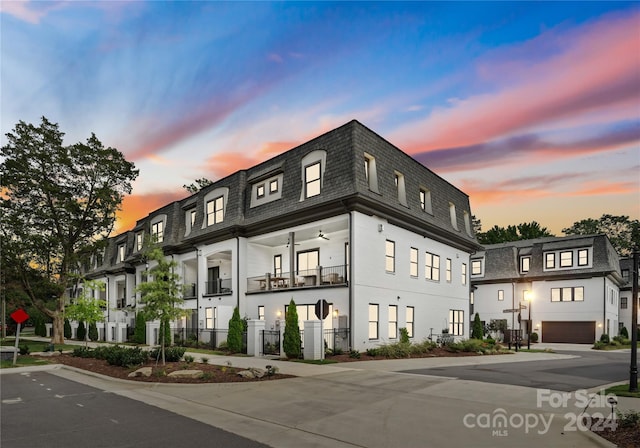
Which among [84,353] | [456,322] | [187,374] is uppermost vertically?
[187,374]

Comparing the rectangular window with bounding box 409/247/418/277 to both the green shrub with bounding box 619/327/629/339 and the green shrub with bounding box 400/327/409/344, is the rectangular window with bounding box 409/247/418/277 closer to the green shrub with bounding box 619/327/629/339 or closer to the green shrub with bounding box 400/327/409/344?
the green shrub with bounding box 400/327/409/344

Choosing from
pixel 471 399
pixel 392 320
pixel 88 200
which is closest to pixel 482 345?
pixel 392 320

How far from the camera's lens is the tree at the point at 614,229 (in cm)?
8156

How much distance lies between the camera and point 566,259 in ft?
146

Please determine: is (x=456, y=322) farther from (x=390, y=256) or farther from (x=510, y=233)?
(x=510, y=233)

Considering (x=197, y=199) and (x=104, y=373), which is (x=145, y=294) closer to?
(x=104, y=373)

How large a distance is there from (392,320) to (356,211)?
24.3 feet

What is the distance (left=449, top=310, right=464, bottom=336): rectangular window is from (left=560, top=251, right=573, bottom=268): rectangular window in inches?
654

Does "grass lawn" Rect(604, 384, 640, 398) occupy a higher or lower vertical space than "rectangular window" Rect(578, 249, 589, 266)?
lower

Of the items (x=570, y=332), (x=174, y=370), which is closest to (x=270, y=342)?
(x=174, y=370)

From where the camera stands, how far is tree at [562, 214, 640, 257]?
268 ft

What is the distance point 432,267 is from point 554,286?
20.9 m

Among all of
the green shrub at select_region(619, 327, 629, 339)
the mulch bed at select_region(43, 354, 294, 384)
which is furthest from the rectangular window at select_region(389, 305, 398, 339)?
the green shrub at select_region(619, 327, 629, 339)

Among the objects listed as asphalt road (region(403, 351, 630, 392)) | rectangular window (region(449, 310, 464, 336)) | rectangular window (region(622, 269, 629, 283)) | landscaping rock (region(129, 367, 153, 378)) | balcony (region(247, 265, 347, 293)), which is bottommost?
rectangular window (region(449, 310, 464, 336))
